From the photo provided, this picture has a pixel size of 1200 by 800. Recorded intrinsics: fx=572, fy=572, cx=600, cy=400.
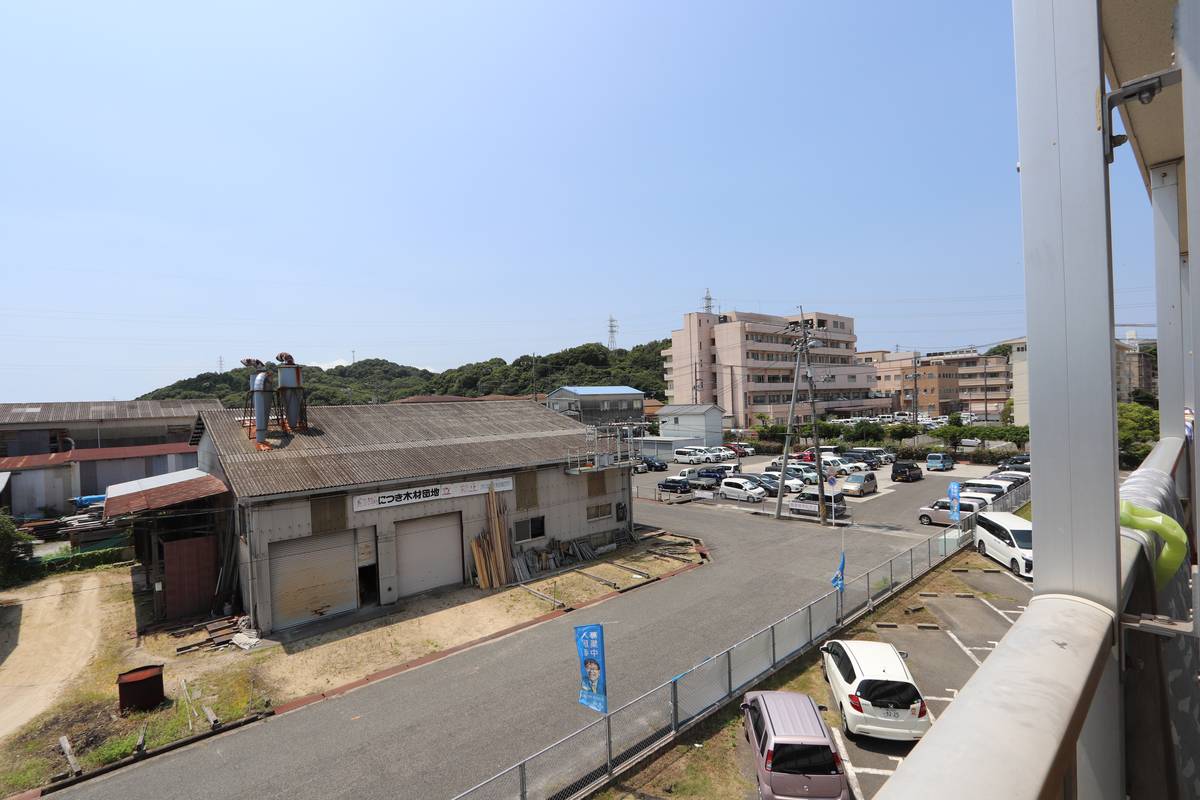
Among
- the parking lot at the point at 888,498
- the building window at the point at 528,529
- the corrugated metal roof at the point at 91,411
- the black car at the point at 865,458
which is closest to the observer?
the building window at the point at 528,529

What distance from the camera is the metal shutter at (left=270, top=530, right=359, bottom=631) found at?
579 inches

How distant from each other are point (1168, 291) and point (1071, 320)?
416 cm

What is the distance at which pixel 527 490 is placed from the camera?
19.7 meters

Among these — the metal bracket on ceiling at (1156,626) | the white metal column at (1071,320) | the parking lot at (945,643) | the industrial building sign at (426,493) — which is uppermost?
the white metal column at (1071,320)

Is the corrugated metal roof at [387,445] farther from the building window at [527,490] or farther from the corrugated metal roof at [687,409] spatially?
the corrugated metal roof at [687,409]

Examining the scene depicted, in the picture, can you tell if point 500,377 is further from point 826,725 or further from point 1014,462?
point 826,725

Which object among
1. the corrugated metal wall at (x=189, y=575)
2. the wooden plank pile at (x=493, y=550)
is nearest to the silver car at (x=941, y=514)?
the wooden plank pile at (x=493, y=550)

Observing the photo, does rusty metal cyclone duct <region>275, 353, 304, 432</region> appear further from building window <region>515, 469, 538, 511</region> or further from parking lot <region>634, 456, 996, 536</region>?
parking lot <region>634, 456, 996, 536</region>

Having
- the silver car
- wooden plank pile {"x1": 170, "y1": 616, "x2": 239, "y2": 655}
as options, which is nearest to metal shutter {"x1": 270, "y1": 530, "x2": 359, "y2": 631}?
wooden plank pile {"x1": 170, "y1": 616, "x2": 239, "y2": 655}

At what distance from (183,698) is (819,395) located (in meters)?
68.7

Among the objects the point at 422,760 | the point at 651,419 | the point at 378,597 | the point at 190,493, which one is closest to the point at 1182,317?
the point at 422,760

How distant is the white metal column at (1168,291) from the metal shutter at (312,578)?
16.6m

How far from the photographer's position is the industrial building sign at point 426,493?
16.0 meters

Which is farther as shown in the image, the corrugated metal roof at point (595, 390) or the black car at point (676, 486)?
the corrugated metal roof at point (595, 390)
